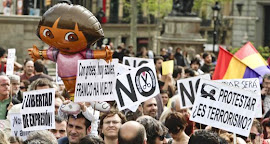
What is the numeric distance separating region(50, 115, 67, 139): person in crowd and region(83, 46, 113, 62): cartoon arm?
0.74 metres

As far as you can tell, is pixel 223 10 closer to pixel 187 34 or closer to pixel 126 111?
pixel 187 34

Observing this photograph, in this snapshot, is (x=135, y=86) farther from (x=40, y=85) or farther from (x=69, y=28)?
(x=40, y=85)

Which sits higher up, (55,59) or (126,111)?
(55,59)

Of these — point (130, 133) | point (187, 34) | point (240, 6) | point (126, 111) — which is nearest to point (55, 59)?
point (126, 111)

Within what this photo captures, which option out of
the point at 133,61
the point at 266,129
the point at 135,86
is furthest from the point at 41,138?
the point at 133,61

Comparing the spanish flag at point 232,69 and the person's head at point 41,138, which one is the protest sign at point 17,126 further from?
the spanish flag at point 232,69

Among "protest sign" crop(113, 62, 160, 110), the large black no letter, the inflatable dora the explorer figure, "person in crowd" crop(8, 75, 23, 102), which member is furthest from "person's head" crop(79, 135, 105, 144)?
"person in crowd" crop(8, 75, 23, 102)

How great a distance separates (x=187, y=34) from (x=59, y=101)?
1762 cm

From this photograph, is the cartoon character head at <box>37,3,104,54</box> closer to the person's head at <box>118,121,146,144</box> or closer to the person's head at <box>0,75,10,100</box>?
the person's head at <box>0,75,10,100</box>

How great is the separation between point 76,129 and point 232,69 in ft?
14.9

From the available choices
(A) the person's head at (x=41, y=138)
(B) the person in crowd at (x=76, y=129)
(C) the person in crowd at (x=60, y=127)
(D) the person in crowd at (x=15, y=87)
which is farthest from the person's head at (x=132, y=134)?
(D) the person in crowd at (x=15, y=87)

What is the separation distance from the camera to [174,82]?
15922 millimetres

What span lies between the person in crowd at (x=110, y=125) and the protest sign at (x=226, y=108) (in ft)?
2.56

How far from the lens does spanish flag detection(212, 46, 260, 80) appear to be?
13.1 metres
